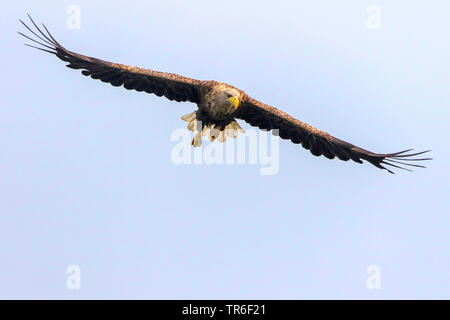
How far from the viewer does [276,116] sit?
1991 cm

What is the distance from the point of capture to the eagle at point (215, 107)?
63.0 ft

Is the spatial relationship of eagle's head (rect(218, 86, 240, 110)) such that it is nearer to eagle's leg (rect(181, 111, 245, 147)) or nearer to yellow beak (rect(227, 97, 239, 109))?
yellow beak (rect(227, 97, 239, 109))

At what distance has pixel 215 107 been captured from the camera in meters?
19.2

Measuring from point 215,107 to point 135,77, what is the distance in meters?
1.67

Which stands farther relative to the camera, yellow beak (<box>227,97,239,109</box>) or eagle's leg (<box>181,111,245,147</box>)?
eagle's leg (<box>181,111,245,147</box>)

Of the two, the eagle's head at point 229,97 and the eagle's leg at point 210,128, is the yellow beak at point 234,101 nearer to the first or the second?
the eagle's head at point 229,97

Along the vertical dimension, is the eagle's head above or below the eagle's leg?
above

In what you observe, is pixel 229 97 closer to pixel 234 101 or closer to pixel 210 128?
pixel 234 101

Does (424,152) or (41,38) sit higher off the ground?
(41,38)

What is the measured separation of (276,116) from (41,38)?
4.55 metres

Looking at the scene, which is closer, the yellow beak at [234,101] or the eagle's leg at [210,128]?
the yellow beak at [234,101]

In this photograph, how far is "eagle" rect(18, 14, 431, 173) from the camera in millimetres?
19188

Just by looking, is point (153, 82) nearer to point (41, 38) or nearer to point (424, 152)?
point (41, 38)
